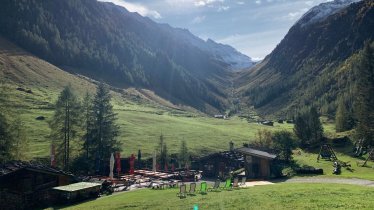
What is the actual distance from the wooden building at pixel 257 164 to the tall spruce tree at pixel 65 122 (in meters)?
29.4

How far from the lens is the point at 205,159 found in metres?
71.6

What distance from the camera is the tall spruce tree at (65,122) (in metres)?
66.7

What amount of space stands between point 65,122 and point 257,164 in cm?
3359

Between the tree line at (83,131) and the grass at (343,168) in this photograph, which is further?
the tree line at (83,131)

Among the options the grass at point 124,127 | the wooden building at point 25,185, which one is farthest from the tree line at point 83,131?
the wooden building at point 25,185

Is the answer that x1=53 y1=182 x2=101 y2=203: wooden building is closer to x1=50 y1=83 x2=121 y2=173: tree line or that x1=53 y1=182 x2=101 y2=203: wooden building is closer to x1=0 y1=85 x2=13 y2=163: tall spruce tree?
x1=0 y1=85 x2=13 y2=163: tall spruce tree

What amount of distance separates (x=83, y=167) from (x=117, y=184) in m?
17.0

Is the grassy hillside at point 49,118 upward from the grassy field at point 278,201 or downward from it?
upward

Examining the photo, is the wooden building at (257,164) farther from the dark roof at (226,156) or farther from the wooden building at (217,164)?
the dark roof at (226,156)

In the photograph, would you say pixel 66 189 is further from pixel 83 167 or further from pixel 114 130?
pixel 114 130

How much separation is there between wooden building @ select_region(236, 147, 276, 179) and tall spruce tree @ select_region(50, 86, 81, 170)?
96.5 ft

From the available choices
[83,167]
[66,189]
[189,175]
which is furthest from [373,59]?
[66,189]

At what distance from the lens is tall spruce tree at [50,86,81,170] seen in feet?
219

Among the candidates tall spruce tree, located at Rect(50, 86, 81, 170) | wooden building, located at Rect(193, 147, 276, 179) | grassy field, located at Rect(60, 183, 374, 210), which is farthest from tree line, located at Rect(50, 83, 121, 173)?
grassy field, located at Rect(60, 183, 374, 210)
